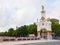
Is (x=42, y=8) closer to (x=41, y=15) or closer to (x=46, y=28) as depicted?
(x=41, y=15)

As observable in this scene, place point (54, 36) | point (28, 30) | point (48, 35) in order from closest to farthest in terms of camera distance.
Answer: point (48, 35)
point (54, 36)
point (28, 30)

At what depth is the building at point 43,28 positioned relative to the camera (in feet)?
176

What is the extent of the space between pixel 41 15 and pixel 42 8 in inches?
97.2

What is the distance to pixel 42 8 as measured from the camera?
5638 cm

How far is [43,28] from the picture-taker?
179ft

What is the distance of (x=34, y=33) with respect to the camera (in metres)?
63.8

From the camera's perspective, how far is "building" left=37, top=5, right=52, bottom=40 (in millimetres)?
53794

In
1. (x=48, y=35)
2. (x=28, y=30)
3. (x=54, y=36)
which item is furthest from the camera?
(x=28, y=30)

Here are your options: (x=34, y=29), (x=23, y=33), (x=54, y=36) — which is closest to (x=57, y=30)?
(x=54, y=36)

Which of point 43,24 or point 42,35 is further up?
point 43,24

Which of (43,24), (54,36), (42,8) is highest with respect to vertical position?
(42,8)

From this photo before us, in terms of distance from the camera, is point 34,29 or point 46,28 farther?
point 34,29

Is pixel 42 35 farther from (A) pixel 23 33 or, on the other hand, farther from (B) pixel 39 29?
(A) pixel 23 33

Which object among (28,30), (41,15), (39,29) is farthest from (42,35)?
(28,30)
